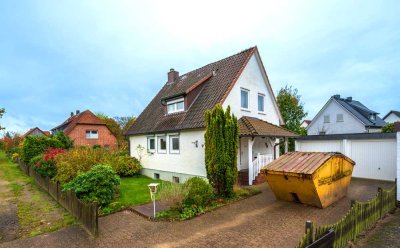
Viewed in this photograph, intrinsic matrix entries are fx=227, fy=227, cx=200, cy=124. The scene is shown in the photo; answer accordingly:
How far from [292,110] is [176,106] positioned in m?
13.8

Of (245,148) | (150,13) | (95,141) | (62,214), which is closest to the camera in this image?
(62,214)

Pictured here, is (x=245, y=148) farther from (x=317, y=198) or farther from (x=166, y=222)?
(x=166, y=222)

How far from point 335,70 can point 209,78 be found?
17517 mm

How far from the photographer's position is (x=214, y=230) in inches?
270

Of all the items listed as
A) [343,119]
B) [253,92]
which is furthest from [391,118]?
[253,92]

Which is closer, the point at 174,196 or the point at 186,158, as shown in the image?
the point at 174,196

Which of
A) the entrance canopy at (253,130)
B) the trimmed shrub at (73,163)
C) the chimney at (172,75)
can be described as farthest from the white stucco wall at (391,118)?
the trimmed shrub at (73,163)

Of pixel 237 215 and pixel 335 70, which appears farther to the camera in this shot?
pixel 335 70

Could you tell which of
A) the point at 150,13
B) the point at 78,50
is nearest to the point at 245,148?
the point at 150,13

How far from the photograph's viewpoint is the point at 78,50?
16.4m

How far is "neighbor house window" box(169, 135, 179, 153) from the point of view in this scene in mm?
14617

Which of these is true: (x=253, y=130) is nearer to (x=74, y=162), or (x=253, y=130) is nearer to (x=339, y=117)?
(x=74, y=162)

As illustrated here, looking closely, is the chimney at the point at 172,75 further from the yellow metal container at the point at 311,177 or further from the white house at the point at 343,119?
the white house at the point at 343,119

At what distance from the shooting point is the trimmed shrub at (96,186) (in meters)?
8.97
